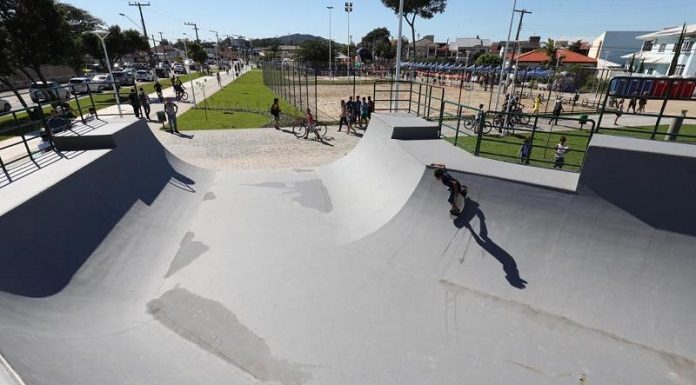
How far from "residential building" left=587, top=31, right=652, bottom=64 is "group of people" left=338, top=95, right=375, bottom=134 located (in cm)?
9166

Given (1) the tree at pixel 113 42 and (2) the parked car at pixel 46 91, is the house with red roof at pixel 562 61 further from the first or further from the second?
(1) the tree at pixel 113 42

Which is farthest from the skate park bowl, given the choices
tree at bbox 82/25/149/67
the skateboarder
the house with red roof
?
the house with red roof

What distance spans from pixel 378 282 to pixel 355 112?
14.6m

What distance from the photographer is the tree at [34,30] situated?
1884cm

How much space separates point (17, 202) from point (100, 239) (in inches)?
57.5

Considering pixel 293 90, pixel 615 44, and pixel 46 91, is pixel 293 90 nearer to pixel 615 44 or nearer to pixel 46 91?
pixel 46 91

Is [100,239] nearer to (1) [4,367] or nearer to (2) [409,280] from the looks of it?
(1) [4,367]

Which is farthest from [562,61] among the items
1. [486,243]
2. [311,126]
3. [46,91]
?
[46,91]

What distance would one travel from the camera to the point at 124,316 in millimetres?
5383

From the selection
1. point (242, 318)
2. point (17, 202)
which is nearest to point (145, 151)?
point (17, 202)

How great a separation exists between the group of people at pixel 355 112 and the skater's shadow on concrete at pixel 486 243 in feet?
39.6

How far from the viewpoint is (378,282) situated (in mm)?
6227

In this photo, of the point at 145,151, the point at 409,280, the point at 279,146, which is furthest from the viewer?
the point at 279,146

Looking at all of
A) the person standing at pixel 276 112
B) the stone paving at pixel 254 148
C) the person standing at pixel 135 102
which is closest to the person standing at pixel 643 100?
the stone paving at pixel 254 148
